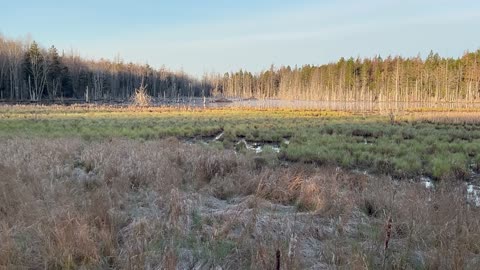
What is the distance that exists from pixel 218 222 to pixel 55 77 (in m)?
77.3

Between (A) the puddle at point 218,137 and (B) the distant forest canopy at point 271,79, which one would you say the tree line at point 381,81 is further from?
(A) the puddle at point 218,137

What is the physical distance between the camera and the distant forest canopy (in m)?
69.7

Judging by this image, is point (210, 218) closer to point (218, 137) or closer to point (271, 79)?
point (218, 137)

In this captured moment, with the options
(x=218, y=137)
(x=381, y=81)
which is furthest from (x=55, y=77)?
(x=381, y=81)

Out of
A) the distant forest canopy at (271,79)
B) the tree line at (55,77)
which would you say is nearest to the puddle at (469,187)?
the distant forest canopy at (271,79)

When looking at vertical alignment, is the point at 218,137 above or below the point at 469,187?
above

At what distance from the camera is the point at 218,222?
4629 mm

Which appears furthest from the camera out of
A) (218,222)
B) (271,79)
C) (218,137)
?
(271,79)

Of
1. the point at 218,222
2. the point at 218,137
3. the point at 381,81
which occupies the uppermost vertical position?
the point at 381,81

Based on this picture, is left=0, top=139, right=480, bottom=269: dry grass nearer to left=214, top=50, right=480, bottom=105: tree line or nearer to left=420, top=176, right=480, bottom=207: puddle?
left=420, top=176, right=480, bottom=207: puddle

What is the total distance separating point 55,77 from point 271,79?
243ft

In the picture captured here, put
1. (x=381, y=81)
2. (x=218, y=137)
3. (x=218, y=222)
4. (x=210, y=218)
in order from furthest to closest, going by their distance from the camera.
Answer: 1. (x=381, y=81)
2. (x=218, y=137)
3. (x=210, y=218)
4. (x=218, y=222)

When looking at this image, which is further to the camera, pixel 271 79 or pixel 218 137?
pixel 271 79

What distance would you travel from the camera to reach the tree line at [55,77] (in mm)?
68375
